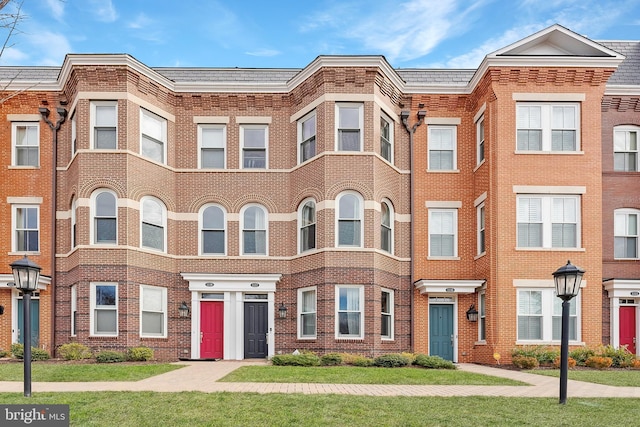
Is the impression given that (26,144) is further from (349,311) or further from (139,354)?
(349,311)

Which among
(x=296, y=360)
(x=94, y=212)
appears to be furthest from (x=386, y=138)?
(x=94, y=212)

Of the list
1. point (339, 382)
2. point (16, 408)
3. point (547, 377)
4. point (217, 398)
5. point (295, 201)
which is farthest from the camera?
point (295, 201)

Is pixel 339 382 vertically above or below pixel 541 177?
below

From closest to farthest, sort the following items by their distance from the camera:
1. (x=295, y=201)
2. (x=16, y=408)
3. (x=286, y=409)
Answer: (x=16, y=408) → (x=286, y=409) → (x=295, y=201)

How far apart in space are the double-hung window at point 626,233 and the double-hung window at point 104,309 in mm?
17404

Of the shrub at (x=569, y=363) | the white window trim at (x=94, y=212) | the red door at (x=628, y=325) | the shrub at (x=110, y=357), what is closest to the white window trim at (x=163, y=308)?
the shrub at (x=110, y=357)

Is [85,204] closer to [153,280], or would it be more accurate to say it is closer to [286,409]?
[153,280]

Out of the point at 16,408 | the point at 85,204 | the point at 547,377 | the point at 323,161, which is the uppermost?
the point at 323,161

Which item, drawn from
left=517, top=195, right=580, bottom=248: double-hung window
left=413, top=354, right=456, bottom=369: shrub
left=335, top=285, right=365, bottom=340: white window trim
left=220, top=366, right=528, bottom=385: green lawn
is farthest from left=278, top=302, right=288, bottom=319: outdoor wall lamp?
left=517, top=195, right=580, bottom=248: double-hung window

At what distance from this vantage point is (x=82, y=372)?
1556cm

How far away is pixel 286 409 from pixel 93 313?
A: 40.0 feet

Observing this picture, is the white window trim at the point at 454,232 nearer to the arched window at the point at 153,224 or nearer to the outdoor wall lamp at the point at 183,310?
the outdoor wall lamp at the point at 183,310

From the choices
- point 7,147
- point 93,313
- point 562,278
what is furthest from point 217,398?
point 7,147

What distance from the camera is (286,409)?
1034 centimetres
